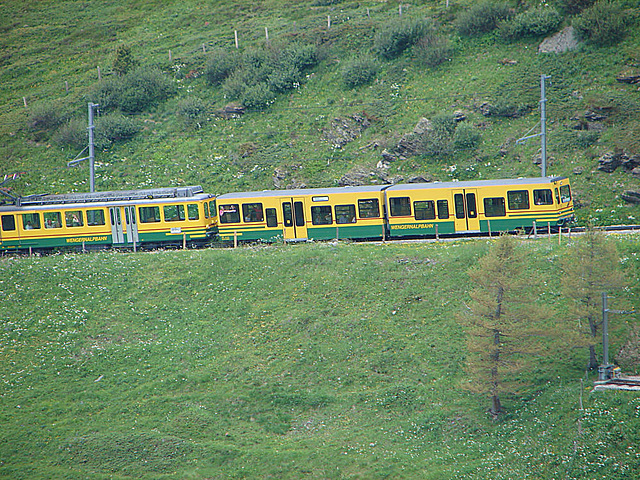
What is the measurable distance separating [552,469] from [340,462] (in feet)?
22.6

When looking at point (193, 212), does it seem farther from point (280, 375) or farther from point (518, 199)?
point (518, 199)

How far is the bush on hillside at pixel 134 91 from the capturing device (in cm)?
5969

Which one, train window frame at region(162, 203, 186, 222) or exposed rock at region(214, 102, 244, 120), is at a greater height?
exposed rock at region(214, 102, 244, 120)

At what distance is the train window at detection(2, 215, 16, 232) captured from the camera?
3875 centimetres

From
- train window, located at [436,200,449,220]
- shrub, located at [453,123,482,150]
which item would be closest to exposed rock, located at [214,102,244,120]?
shrub, located at [453,123,482,150]

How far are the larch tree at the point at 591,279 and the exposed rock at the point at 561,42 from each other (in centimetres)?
3263

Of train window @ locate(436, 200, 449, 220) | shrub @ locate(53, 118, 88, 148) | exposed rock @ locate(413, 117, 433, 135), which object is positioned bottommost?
train window @ locate(436, 200, 449, 220)

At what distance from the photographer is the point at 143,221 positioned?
37.3m

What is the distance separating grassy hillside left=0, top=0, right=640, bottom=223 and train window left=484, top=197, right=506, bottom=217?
7246mm

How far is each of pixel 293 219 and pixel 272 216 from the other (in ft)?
4.26

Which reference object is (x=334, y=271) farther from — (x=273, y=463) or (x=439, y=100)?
(x=439, y=100)

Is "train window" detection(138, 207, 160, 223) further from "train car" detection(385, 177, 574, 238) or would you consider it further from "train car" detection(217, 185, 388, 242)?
"train car" detection(385, 177, 574, 238)

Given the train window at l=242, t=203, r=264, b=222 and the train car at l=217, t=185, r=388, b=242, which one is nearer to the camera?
the train car at l=217, t=185, r=388, b=242

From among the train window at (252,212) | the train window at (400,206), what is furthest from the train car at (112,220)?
the train window at (400,206)
